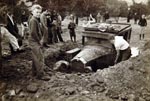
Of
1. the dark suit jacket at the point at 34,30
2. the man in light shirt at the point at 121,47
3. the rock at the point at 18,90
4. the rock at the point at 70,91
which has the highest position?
the dark suit jacket at the point at 34,30

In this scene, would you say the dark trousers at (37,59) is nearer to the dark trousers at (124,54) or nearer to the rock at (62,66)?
the rock at (62,66)

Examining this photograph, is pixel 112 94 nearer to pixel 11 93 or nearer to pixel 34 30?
pixel 11 93

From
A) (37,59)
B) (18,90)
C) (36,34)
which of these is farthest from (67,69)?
(18,90)

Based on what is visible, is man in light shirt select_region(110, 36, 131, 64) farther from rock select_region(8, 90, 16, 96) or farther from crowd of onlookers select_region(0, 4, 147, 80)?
rock select_region(8, 90, 16, 96)

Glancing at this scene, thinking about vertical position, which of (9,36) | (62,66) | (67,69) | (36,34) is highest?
(36,34)

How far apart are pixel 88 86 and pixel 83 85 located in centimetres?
12

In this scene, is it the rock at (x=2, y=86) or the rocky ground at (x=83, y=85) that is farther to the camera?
the rock at (x=2, y=86)

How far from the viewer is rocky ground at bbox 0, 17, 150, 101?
5.23 meters

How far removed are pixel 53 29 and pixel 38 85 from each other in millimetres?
5067

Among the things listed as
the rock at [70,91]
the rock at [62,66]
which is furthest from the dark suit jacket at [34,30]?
the rock at [62,66]

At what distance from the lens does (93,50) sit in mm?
8305

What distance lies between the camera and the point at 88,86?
5.59 metres

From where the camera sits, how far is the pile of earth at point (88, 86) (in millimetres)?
5215

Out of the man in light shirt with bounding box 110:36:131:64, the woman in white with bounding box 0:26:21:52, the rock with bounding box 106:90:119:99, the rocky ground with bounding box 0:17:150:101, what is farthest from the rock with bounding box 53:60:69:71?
the rock with bounding box 106:90:119:99
